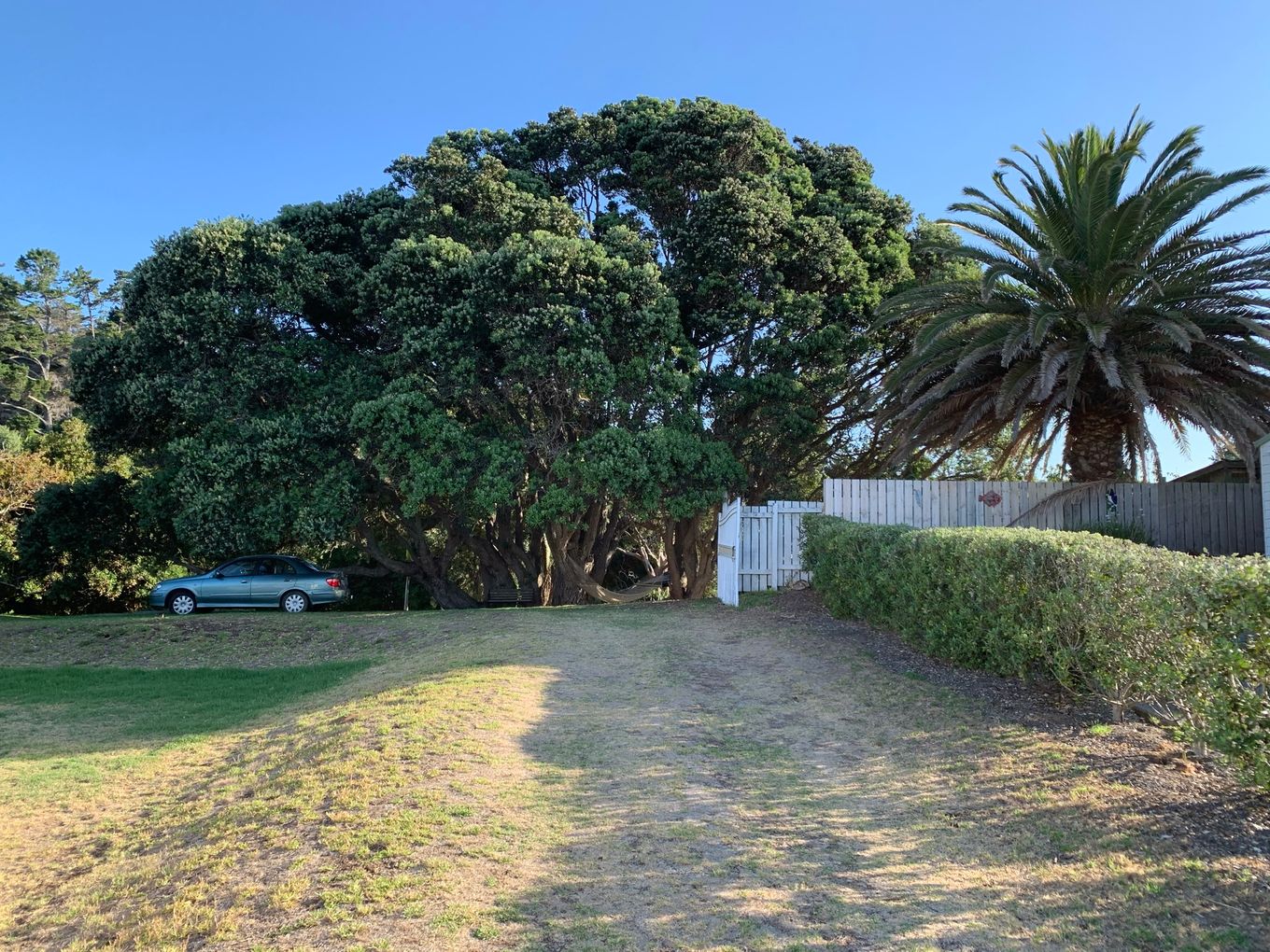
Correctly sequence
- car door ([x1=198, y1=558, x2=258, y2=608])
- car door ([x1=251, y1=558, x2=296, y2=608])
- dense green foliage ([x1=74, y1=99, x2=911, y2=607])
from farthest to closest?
car door ([x1=251, y1=558, x2=296, y2=608])
car door ([x1=198, y1=558, x2=258, y2=608])
dense green foliage ([x1=74, y1=99, x2=911, y2=607])

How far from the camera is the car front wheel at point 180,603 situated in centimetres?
1766

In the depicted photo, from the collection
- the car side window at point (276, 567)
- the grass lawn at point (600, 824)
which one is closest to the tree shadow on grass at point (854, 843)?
the grass lawn at point (600, 824)

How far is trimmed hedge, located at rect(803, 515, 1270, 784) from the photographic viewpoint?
4367 mm

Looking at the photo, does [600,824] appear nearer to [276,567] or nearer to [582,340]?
[582,340]

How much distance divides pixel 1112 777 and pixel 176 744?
754 centimetres

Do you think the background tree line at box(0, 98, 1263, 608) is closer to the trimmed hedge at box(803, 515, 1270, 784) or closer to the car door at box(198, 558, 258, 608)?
the car door at box(198, 558, 258, 608)

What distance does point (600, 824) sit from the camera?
4781 mm

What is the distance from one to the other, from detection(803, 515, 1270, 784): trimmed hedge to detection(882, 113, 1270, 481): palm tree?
6067mm

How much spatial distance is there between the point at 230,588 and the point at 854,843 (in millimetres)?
16329

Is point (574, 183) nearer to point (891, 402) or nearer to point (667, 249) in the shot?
point (667, 249)

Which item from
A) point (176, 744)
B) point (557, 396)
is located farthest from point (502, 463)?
point (176, 744)

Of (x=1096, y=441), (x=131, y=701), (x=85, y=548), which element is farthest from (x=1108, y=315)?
(x=85, y=548)

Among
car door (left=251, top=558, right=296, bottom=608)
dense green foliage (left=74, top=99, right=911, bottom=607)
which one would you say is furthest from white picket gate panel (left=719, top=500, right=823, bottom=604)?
car door (left=251, top=558, right=296, bottom=608)

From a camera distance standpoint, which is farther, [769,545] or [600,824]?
[769,545]
